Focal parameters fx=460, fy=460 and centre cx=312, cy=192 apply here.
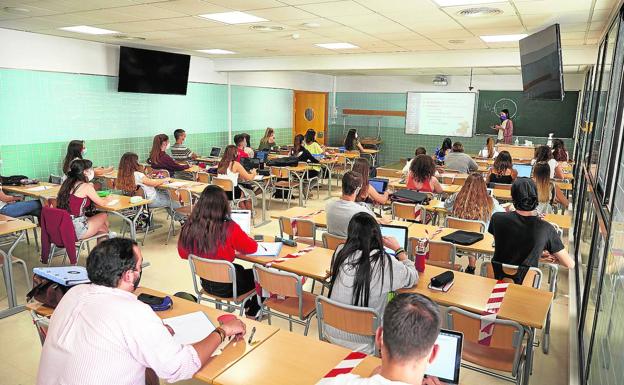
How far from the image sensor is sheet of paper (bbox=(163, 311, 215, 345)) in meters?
2.37

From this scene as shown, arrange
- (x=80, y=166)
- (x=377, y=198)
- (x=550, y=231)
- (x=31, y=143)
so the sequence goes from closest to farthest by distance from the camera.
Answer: (x=550, y=231) < (x=80, y=166) < (x=377, y=198) < (x=31, y=143)

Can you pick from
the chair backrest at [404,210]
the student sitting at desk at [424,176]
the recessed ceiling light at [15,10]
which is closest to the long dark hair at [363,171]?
the chair backrest at [404,210]

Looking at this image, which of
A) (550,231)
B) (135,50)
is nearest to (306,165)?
(135,50)

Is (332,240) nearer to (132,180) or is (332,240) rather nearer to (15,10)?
(132,180)

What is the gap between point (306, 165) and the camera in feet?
29.5

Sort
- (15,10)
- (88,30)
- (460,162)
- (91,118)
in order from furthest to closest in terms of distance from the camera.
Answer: (460,162)
(91,118)
(88,30)
(15,10)

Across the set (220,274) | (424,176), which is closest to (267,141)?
(424,176)

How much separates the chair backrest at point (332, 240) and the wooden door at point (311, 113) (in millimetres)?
10544

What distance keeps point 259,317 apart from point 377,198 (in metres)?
2.65

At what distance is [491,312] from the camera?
2.80 metres

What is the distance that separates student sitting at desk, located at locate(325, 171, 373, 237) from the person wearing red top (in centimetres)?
86

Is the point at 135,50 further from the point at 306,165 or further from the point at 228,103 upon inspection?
the point at 306,165

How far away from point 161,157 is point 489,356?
658 cm

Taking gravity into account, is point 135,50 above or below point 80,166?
above
